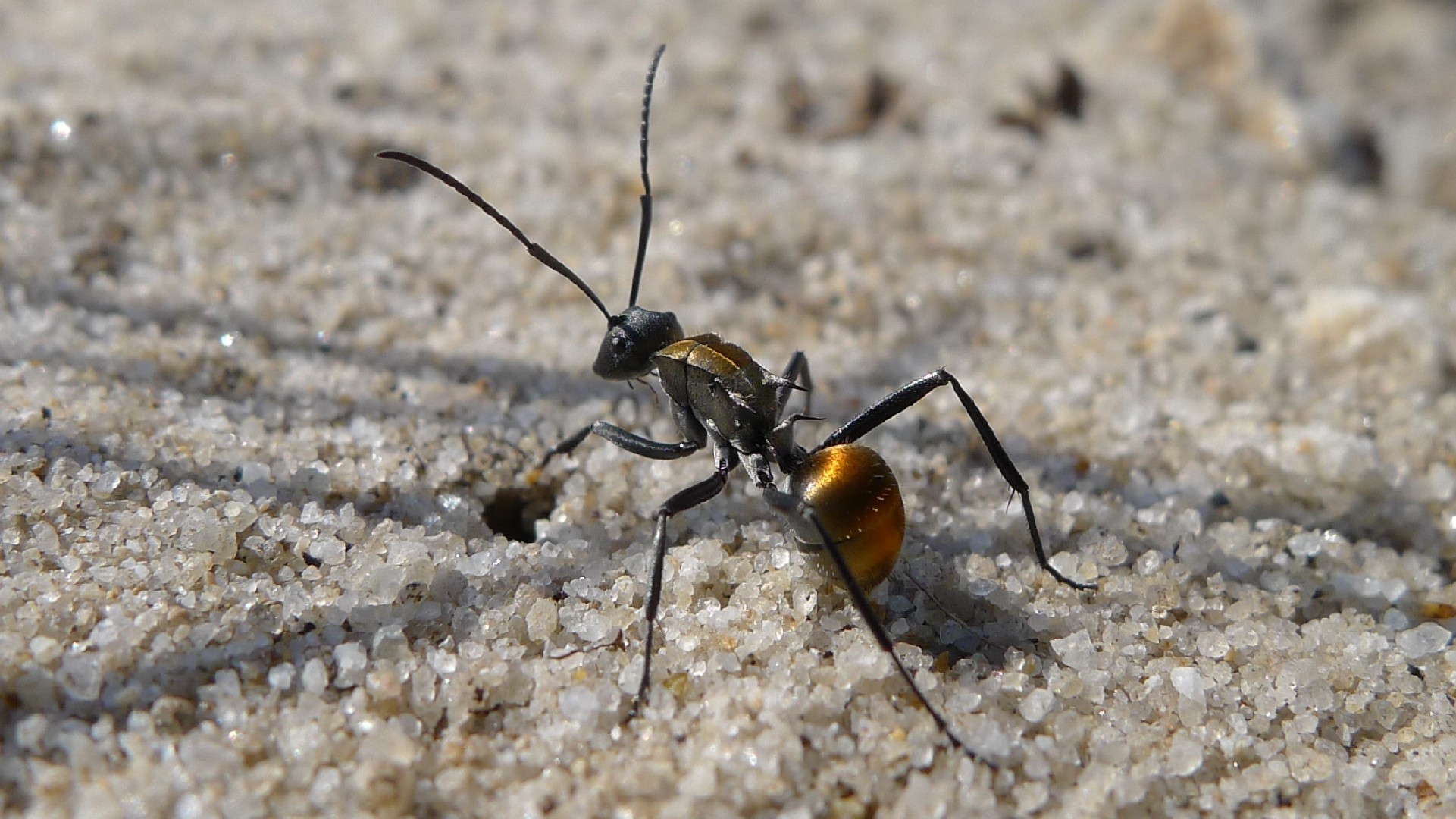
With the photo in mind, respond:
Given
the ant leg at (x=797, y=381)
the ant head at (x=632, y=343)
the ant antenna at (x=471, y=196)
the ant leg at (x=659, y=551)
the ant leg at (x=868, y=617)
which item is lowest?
the ant leg at (x=868, y=617)

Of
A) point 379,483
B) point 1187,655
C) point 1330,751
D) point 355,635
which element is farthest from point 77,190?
point 1330,751

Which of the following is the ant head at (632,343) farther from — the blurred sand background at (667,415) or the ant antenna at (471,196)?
the blurred sand background at (667,415)

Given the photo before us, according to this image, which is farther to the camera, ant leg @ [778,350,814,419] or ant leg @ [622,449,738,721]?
ant leg @ [778,350,814,419]

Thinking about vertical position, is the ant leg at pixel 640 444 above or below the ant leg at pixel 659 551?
above

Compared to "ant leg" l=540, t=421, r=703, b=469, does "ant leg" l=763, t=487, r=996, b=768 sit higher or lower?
lower

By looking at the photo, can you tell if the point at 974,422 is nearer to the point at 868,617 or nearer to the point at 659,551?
the point at 868,617

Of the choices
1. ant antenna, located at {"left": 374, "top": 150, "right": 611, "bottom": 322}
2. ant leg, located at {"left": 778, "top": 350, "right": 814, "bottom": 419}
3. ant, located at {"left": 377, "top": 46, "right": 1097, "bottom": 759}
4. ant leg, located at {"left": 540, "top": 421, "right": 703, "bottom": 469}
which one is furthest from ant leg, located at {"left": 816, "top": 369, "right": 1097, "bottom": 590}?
ant antenna, located at {"left": 374, "top": 150, "right": 611, "bottom": 322}

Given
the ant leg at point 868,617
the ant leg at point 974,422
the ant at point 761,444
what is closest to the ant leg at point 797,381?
the ant at point 761,444

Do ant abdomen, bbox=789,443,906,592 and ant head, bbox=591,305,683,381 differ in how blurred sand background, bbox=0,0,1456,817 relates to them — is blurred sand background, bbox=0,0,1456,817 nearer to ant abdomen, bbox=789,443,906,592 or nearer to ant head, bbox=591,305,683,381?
ant abdomen, bbox=789,443,906,592
